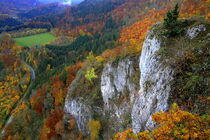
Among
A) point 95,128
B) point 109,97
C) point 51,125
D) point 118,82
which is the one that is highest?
point 118,82

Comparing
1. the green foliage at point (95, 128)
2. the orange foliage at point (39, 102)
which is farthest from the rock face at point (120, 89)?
the orange foliage at point (39, 102)

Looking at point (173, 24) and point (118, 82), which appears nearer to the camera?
point (173, 24)

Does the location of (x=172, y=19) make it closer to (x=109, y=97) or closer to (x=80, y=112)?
(x=109, y=97)

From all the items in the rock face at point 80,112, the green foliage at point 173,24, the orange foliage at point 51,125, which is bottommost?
the orange foliage at point 51,125

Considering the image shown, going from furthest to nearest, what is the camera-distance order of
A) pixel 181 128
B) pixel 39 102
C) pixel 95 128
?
pixel 39 102 < pixel 95 128 < pixel 181 128

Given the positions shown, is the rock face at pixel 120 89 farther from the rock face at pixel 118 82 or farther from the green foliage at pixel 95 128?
the green foliage at pixel 95 128

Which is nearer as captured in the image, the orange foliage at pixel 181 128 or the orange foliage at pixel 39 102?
the orange foliage at pixel 181 128

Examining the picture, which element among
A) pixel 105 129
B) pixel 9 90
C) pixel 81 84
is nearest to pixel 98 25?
pixel 9 90

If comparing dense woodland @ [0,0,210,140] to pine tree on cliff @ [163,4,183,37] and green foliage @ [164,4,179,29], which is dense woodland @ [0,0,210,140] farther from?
green foliage @ [164,4,179,29]

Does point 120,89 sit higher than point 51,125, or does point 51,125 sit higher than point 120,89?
point 120,89

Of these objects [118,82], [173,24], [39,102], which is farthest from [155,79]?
[39,102]
